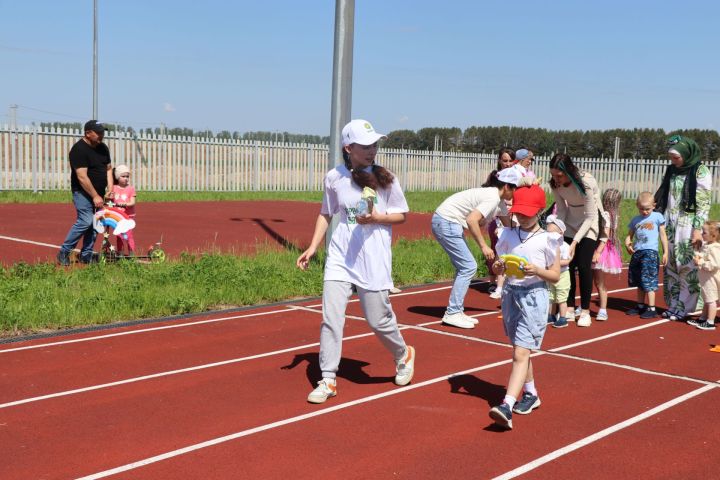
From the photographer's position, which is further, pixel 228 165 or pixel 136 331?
pixel 228 165

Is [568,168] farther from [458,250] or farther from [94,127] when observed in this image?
[94,127]

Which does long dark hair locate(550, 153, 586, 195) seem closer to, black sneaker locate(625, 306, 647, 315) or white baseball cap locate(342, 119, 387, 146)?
black sneaker locate(625, 306, 647, 315)

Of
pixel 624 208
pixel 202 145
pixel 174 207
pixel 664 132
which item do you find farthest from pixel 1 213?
pixel 664 132

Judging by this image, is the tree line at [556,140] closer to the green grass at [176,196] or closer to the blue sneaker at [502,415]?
the green grass at [176,196]

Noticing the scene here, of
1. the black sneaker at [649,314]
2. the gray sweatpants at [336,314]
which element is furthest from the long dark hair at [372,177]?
the black sneaker at [649,314]

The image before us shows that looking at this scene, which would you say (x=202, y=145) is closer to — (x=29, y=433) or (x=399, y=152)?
(x=399, y=152)

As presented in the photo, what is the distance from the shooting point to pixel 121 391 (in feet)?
20.6

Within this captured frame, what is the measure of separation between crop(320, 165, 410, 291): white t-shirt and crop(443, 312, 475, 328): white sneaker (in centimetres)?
282

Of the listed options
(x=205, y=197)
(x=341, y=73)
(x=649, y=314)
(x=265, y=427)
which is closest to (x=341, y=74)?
(x=341, y=73)

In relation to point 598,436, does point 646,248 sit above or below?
above

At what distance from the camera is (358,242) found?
20.2 ft

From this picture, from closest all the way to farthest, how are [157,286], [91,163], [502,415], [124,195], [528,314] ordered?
[502,415] → [528,314] → [157,286] → [91,163] → [124,195]

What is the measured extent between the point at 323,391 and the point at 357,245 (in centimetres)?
111

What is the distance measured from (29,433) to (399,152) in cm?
3447
